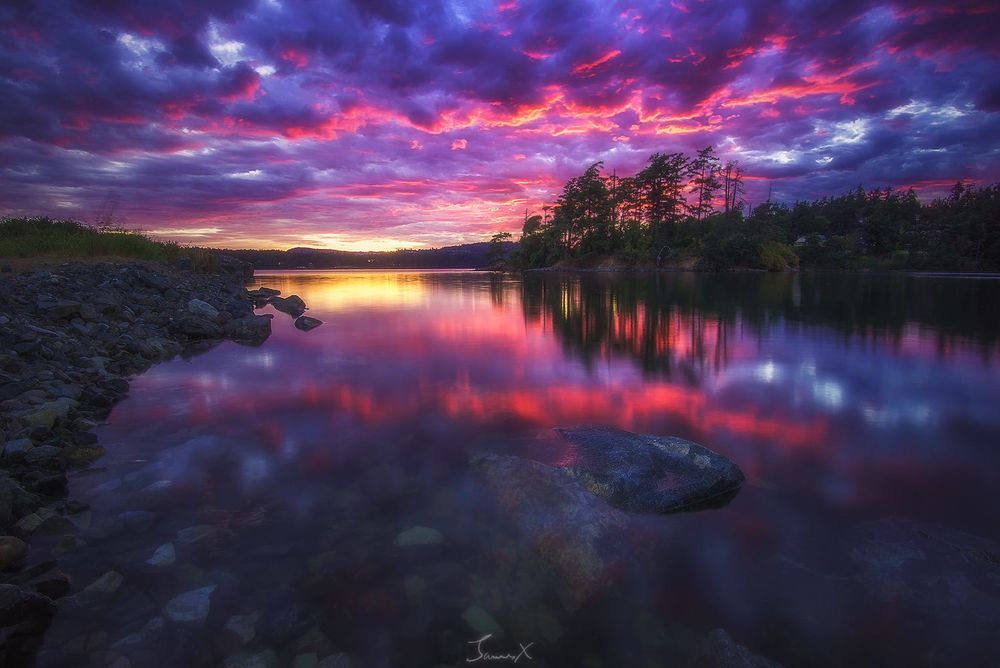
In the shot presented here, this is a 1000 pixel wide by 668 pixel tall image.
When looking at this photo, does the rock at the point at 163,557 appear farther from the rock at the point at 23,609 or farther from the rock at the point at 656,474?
the rock at the point at 656,474

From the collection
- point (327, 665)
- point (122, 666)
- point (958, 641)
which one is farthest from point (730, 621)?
point (122, 666)

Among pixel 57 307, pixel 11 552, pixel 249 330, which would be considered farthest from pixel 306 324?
pixel 11 552

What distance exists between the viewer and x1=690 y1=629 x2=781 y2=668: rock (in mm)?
3162

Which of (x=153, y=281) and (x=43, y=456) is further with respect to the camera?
(x=153, y=281)

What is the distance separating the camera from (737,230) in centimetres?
6669

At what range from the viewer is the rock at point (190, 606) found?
3.43 meters

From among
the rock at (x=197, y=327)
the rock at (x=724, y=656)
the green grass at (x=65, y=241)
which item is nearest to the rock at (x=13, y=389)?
the rock at (x=197, y=327)

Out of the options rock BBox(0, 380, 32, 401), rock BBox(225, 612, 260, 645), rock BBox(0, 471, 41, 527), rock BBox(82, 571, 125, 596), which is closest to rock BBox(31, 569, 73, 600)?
rock BBox(82, 571, 125, 596)

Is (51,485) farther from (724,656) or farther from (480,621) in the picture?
(724,656)

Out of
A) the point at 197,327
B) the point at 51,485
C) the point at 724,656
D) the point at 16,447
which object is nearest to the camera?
the point at 724,656

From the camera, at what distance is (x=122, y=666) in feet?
9.93

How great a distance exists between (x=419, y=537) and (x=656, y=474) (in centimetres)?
268

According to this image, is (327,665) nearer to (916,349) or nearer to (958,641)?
(958,641)

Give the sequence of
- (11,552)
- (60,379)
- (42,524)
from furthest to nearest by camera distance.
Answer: (60,379)
(42,524)
(11,552)
